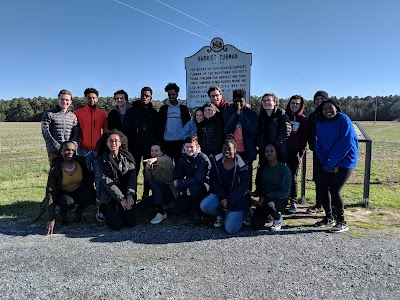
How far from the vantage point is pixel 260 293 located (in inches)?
135

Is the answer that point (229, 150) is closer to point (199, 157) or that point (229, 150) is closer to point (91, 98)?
point (199, 157)

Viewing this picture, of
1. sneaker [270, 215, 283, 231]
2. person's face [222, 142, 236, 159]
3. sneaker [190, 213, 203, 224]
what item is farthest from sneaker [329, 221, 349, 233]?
sneaker [190, 213, 203, 224]

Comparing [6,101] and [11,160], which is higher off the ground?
[6,101]

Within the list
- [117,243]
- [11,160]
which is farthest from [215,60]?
[11,160]

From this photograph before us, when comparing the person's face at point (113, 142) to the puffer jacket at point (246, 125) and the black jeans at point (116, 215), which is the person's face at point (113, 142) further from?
the puffer jacket at point (246, 125)

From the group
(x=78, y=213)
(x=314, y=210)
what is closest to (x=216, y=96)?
(x=314, y=210)

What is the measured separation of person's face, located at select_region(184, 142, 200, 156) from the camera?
5796mm

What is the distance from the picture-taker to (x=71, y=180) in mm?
5992

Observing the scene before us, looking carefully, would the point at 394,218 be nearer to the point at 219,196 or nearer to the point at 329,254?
the point at 329,254

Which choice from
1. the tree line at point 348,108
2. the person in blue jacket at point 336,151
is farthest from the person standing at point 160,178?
the tree line at point 348,108

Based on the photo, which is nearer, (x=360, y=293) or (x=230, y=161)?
(x=360, y=293)

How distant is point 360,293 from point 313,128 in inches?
134

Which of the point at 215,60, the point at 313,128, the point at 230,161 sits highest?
the point at 215,60

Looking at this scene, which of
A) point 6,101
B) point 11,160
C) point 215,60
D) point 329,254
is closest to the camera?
point 329,254
